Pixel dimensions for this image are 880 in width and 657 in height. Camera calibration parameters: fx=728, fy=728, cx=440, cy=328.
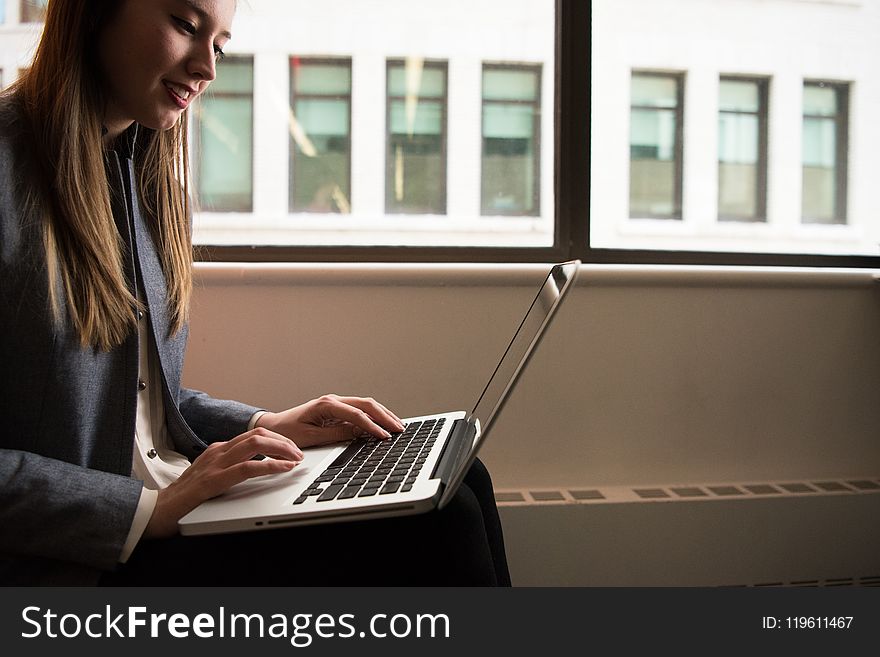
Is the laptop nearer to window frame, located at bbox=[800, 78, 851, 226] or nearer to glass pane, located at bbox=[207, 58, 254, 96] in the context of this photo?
glass pane, located at bbox=[207, 58, 254, 96]

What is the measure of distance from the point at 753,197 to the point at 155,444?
153 cm

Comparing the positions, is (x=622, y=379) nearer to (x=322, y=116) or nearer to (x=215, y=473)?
(x=322, y=116)

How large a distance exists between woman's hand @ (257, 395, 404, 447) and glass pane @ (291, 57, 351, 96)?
91cm

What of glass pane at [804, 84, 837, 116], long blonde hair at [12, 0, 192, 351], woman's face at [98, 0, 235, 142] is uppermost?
glass pane at [804, 84, 837, 116]

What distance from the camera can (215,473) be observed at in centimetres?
73

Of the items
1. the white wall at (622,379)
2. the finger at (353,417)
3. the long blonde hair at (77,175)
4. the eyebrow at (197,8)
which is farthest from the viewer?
the white wall at (622,379)

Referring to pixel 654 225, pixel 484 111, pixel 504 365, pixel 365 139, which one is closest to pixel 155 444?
pixel 504 365

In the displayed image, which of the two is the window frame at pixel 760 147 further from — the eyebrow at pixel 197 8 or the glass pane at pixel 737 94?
the eyebrow at pixel 197 8

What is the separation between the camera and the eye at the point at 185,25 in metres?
0.88

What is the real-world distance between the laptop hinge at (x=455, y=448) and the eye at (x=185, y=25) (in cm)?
60

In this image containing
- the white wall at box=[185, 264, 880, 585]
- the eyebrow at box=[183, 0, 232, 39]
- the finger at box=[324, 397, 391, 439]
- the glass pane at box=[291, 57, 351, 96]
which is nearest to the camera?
the eyebrow at box=[183, 0, 232, 39]

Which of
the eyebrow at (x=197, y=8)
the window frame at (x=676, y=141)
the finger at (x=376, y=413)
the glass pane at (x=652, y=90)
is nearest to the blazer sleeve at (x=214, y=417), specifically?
the finger at (x=376, y=413)

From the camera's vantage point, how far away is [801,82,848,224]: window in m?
1.83

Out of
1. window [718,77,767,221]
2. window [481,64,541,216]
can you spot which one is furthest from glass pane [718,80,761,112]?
window [481,64,541,216]
